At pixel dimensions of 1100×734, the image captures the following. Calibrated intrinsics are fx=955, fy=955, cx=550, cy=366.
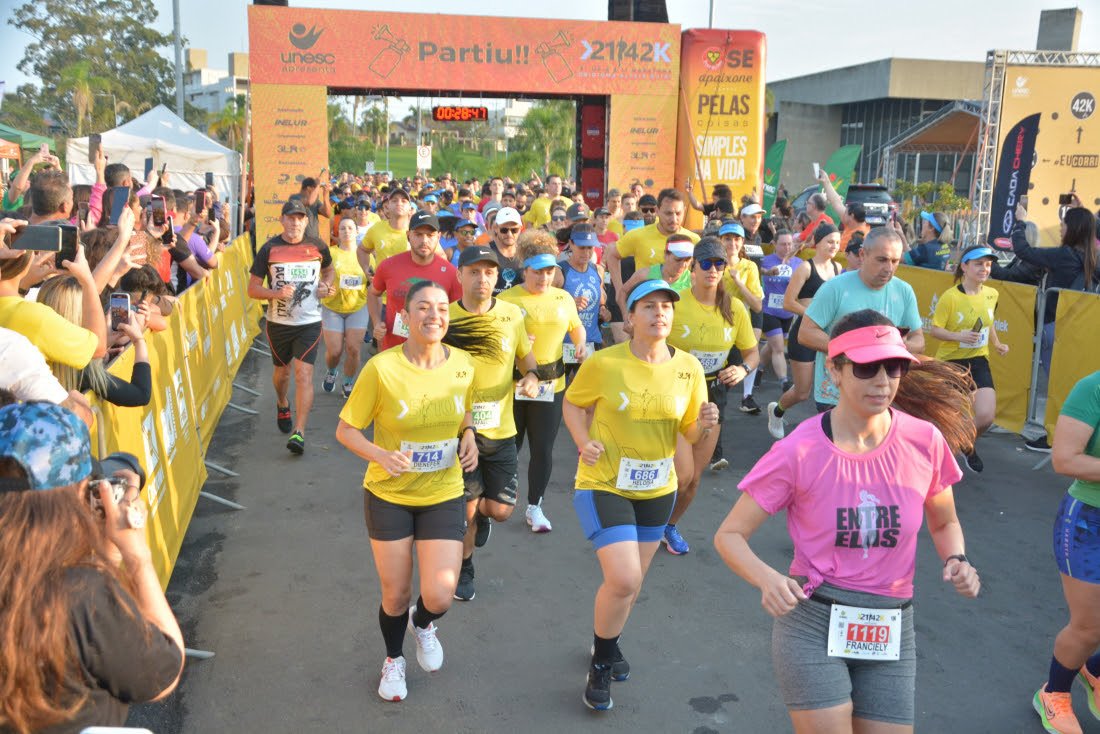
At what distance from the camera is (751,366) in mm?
6461

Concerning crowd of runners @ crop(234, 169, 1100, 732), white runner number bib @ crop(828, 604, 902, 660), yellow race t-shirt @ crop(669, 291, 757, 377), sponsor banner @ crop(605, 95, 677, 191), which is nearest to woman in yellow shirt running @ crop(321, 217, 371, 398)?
crowd of runners @ crop(234, 169, 1100, 732)

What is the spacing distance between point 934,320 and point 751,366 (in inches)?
97.6

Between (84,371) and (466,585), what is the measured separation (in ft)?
8.15

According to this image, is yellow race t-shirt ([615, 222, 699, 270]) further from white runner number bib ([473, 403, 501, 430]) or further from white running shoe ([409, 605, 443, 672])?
white running shoe ([409, 605, 443, 672])

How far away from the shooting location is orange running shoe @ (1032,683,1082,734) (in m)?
4.29

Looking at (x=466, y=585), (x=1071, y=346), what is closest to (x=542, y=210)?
(x=1071, y=346)

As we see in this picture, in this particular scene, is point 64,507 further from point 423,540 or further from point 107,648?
point 423,540

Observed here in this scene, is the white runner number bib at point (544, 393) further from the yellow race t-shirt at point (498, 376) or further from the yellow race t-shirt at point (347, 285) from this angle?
the yellow race t-shirt at point (347, 285)

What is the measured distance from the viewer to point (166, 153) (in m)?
20.7


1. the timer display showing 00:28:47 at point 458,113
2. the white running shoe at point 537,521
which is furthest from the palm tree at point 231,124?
the white running shoe at point 537,521

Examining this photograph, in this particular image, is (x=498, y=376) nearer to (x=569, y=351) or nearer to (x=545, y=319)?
(x=545, y=319)

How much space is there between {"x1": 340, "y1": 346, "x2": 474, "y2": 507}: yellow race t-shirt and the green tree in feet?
194

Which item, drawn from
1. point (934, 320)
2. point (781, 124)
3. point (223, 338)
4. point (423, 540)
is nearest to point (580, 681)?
point (423, 540)

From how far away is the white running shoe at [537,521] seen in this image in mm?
6785
